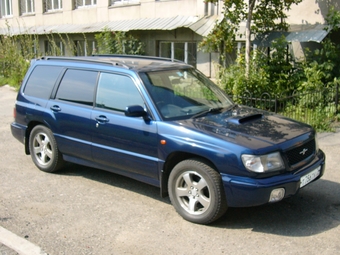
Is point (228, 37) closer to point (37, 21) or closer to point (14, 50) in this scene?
point (14, 50)

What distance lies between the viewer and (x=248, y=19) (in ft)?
37.1

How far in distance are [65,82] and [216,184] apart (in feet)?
9.57

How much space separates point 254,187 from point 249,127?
33.8 inches

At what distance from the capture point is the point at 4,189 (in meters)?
6.49

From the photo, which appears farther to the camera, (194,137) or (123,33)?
(123,33)

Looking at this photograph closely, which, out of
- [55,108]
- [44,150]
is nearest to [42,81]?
[55,108]

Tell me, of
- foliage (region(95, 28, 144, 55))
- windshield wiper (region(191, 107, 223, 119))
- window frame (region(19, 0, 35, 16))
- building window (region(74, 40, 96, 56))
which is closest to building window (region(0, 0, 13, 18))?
window frame (region(19, 0, 35, 16))

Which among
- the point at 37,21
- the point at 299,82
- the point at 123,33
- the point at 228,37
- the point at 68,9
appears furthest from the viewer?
the point at 37,21

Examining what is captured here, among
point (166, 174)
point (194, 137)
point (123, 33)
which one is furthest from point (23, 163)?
point (123, 33)

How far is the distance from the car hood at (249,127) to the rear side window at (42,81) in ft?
8.02

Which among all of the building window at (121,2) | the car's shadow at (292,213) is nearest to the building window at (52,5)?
the building window at (121,2)

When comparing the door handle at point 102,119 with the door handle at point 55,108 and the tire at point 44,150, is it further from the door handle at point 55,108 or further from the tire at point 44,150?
the tire at point 44,150

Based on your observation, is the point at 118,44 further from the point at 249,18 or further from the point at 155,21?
the point at 249,18

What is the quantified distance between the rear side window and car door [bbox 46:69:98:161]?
0.20 meters
